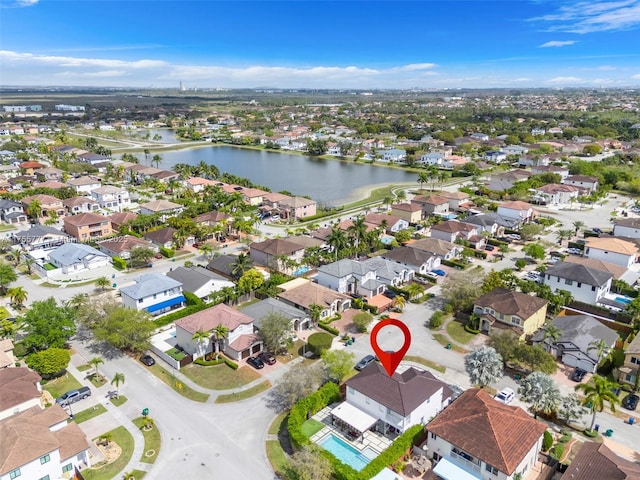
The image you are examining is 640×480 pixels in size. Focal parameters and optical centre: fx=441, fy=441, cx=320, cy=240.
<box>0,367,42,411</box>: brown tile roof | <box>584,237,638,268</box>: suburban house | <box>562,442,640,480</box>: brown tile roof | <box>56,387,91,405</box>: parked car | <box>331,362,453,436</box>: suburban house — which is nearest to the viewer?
<box>562,442,640,480</box>: brown tile roof

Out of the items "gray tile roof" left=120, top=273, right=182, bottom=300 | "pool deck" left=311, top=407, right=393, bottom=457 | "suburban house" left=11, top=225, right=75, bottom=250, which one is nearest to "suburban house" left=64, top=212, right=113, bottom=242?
"suburban house" left=11, top=225, right=75, bottom=250

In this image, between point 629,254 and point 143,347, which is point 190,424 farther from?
point 629,254

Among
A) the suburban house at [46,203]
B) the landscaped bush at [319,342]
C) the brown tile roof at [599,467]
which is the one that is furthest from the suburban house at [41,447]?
the suburban house at [46,203]

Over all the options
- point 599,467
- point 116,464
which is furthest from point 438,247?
point 116,464

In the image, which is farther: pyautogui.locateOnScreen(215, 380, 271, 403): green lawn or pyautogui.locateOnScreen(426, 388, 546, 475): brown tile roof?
pyautogui.locateOnScreen(215, 380, 271, 403): green lawn

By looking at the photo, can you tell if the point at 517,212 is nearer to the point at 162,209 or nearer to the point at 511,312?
the point at 511,312

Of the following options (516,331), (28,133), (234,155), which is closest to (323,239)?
(516,331)

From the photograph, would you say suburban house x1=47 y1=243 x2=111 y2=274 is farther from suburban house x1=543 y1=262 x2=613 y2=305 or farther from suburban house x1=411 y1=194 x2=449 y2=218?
suburban house x1=543 y1=262 x2=613 y2=305
